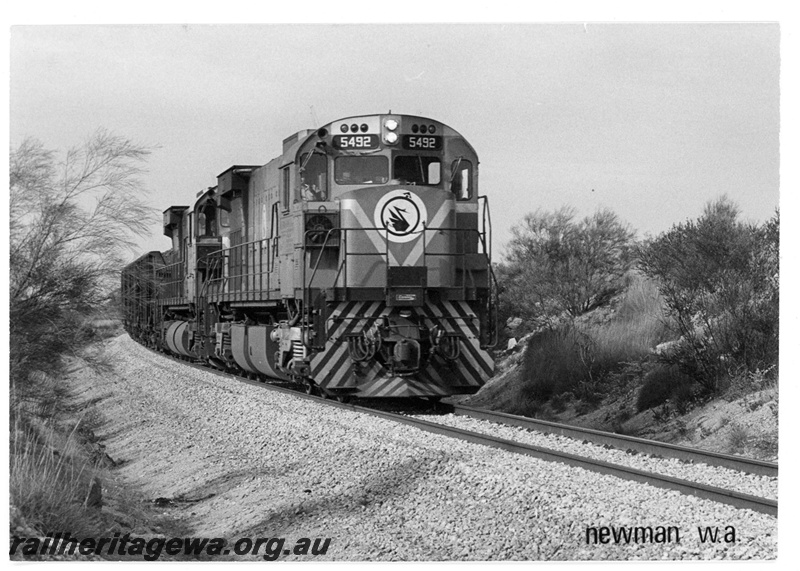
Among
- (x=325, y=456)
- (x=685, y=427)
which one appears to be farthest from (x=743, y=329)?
(x=325, y=456)

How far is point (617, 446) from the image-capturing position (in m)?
8.87

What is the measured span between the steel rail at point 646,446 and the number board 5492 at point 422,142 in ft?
10.8

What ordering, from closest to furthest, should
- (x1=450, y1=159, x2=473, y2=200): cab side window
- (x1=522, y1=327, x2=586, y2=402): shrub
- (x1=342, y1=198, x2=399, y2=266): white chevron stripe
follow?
(x1=342, y1=198, x2=399, y2=266): white chevron stripe < (x1=450, y1=159, x2=473, y2=200): cab side window < (x1=522, y1=327, x2=586, y2=402): shrub

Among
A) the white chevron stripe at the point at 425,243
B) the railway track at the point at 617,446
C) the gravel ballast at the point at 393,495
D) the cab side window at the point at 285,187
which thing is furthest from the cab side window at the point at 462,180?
the gravel ballast at the point at 393,495

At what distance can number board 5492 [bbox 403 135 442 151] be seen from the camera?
37.4 feet

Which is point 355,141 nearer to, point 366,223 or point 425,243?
point 366,223

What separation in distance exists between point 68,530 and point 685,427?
662 centimetres

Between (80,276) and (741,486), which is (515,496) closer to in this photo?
(741,486)

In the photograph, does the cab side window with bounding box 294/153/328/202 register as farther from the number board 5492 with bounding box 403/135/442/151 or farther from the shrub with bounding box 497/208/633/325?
the shrub with bounding box 497/208/633/325

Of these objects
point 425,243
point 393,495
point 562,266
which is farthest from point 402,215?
point 562,266

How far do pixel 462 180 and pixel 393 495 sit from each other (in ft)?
18.8

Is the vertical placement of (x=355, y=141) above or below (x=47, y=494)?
above

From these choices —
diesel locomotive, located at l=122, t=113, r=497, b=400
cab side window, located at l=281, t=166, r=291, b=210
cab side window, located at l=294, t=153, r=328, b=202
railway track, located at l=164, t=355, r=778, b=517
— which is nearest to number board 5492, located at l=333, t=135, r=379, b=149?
diesel locomotive, located at l=122, t=113, r=497, b=400

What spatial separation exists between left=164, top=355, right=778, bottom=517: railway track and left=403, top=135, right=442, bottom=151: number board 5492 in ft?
10.7
